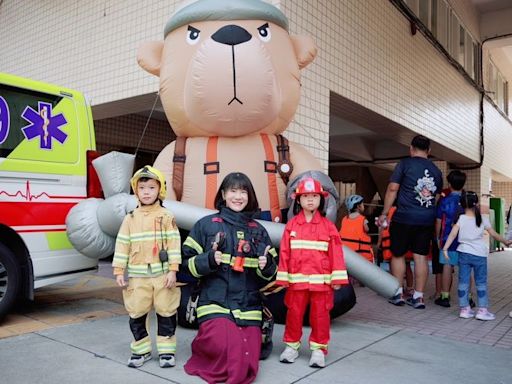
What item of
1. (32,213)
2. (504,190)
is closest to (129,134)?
(32,213)

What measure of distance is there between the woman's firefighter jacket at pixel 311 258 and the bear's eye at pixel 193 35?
1.72 meters

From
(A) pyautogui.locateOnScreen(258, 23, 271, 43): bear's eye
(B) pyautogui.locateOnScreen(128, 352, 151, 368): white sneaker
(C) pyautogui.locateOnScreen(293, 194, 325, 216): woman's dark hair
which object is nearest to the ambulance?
(B) pyautogui.locateOnScreen(128, 352, 151, 368): white sneaker

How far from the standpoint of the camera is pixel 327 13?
6.40 m

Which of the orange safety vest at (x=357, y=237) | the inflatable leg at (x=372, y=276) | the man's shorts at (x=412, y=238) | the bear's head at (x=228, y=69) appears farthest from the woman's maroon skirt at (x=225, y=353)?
the orange safety vest at (x=357, y=237)

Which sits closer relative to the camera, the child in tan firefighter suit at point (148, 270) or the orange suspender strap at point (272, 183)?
the child in tan firefighter suit at point (148, 270)

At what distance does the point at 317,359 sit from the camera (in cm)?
310

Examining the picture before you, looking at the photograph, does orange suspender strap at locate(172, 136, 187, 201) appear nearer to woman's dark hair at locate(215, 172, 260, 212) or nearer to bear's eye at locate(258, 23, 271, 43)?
woman's dark hair at locate(215, 172, 260, 212)

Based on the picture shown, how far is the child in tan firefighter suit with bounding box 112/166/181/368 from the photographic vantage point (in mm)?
3021

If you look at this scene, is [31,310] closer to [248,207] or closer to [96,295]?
[96,295]

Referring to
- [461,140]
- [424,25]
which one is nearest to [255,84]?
[424,25]

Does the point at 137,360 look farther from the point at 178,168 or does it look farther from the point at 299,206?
the point at 178,168

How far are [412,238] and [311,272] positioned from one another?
100 inches

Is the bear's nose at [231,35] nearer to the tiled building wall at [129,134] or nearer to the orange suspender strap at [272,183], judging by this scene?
the orange suspender strap at [272,183]

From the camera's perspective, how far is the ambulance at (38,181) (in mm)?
3938
